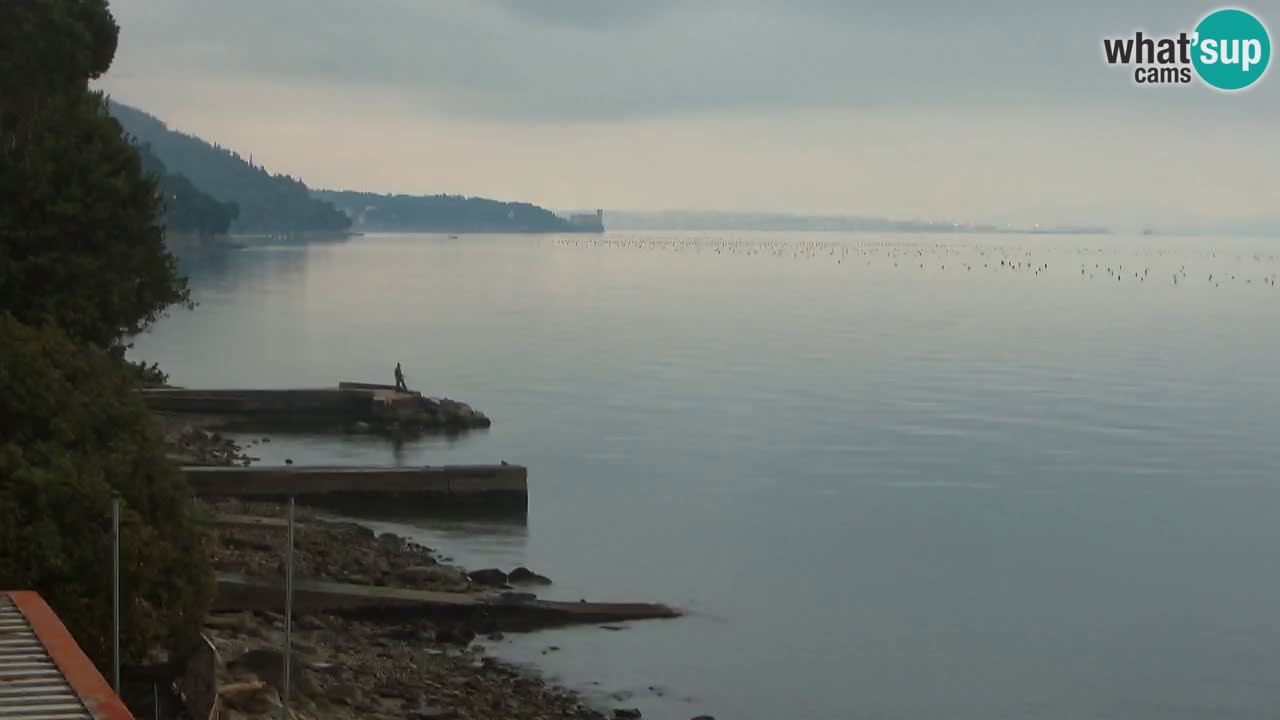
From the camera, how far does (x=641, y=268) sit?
636 feet

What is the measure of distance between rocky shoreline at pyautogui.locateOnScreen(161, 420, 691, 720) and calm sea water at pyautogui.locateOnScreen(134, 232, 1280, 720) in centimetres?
99

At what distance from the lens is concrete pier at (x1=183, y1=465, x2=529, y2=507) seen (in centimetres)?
3372

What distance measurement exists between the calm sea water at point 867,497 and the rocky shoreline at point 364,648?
99cm

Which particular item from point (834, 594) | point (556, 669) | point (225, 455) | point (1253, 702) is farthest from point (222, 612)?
point (225, 455)

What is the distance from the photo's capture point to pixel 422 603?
80.3ft

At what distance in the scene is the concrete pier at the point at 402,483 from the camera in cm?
3372

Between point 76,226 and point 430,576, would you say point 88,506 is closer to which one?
point 76,226

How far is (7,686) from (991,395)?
48688mm

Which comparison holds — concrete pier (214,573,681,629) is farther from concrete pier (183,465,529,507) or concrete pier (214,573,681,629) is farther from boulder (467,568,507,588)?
concrete pier (183,465,529,507)

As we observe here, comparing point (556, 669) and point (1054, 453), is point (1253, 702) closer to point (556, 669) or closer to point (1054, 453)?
point (556, 669)

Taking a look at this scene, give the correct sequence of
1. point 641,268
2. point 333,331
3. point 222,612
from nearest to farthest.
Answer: point 222,612 → point 333,331 → point 641,268

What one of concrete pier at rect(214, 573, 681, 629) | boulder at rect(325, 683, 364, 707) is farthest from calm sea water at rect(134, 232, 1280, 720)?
boulder at rect(325, 683, 364, 707)

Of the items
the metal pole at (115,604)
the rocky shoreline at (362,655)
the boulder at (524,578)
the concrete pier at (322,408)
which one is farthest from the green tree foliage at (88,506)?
the concrete pier at (322,408)

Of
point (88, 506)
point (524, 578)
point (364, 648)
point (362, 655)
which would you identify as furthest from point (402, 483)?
point (88, 506)
